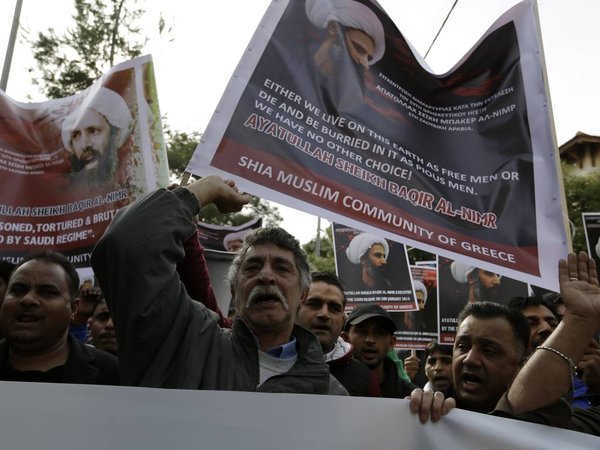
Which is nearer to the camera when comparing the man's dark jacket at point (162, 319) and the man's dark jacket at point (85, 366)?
the man's dark jacket at point (162, 319)

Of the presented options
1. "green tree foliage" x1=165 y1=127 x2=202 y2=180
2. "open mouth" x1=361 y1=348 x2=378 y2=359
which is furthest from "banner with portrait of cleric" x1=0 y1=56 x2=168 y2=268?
"green tree foliage" x1=165 y1=127 x2=202 y2=180

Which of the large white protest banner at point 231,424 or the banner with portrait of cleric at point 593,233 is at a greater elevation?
the banner with portrait of cleric at point 593,233

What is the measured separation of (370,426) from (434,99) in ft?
6.33

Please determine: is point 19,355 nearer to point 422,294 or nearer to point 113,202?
point 113,202

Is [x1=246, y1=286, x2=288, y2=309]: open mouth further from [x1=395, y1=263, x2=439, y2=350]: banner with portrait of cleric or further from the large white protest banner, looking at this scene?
[x1=395, y1=263, x2=439, y2=350]: banner with portrait of cleric

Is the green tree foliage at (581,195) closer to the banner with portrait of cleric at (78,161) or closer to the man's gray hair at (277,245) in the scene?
the banner with portrait of cleric at (78,161)

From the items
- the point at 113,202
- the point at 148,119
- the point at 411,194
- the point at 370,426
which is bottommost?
the point at 370,426

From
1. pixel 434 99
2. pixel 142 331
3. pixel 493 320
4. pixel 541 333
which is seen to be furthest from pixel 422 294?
pixel 142 331

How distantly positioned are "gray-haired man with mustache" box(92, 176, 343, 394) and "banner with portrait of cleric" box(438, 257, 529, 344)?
14.7ft

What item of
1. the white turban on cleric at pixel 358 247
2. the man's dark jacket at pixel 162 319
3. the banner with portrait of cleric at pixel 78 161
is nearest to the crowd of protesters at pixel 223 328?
the man's dark jacket at pixel 162 319

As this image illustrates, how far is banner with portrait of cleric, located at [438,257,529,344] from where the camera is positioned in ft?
21.2

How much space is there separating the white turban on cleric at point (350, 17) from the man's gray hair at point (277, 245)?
125cm

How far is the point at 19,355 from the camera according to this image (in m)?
2.68

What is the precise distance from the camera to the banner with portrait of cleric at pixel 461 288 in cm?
646
